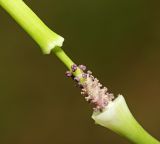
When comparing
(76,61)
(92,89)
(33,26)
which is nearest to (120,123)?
(92,89)

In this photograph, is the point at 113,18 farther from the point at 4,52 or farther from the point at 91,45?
the point at 4,52

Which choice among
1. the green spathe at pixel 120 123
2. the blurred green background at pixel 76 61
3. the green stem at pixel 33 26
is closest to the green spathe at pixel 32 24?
the green stem at pixel 33 26

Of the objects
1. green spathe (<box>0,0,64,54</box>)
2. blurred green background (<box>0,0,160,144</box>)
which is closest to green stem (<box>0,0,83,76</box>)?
green spathe (<box>0,0,64,54</box>)

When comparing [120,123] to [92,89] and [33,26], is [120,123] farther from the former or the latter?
[33,26]

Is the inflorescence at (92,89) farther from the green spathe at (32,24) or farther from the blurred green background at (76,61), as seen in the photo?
the blurred green background at (76,61)

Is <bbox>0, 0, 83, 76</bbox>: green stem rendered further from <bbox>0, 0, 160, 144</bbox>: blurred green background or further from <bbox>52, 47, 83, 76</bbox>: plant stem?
<bbox>0, 0, 160, 144</bbox>: blurred green background

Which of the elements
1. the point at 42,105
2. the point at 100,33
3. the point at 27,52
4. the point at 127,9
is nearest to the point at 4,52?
the point at 27,52
